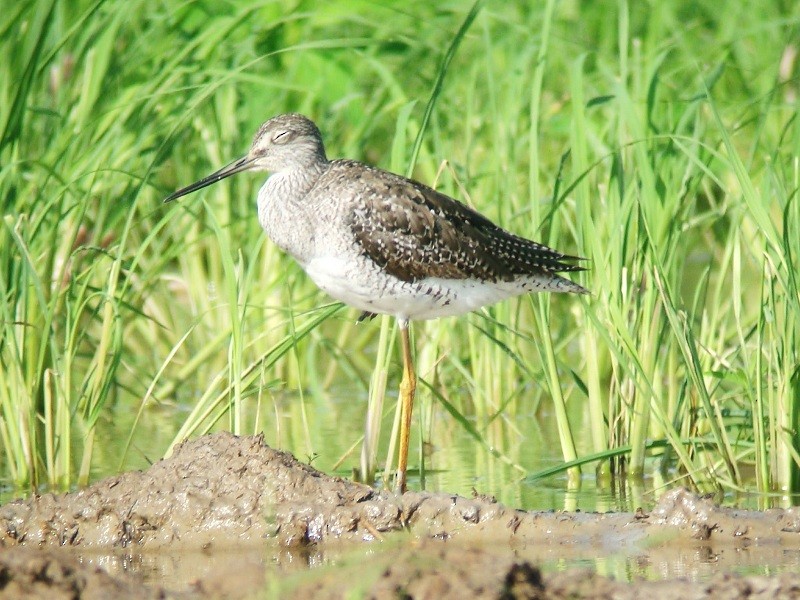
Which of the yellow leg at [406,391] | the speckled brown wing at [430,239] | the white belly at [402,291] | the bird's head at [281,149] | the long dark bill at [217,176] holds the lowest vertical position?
the yellow leg at [406,391]

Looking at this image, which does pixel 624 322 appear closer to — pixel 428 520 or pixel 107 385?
pixel 428 520

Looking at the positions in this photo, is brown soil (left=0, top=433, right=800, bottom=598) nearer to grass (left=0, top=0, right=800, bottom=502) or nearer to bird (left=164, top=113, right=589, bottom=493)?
grass (left=0, top=0, right=800, bottom=502)

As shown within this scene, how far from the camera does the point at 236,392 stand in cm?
641

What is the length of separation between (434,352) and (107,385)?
185 cm

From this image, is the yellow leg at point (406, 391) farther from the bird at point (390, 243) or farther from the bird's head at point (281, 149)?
Answer: the bird's head at point (281, 149)

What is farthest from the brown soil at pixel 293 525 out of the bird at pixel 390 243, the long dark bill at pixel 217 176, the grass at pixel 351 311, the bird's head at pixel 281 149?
the bird's head at pixel 281 149

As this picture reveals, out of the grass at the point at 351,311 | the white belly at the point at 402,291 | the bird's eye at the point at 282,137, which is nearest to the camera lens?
the grass at the point at 351,311

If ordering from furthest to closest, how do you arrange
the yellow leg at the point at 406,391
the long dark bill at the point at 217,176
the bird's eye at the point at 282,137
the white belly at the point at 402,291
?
the bird's eye at the point at 282,137, the long dark bill at the point at 217,176, the yellow leg at the point at 406,391, the white belly at the point at 402,291

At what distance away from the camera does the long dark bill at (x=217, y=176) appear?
7307 mm

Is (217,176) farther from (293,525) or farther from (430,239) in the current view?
(293,525)

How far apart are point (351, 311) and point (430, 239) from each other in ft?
12.2

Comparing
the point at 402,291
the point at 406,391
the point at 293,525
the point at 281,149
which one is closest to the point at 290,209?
the point at 281,149

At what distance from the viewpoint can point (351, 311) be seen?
10766 mm

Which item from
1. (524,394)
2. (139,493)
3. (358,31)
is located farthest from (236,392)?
(358,31)
